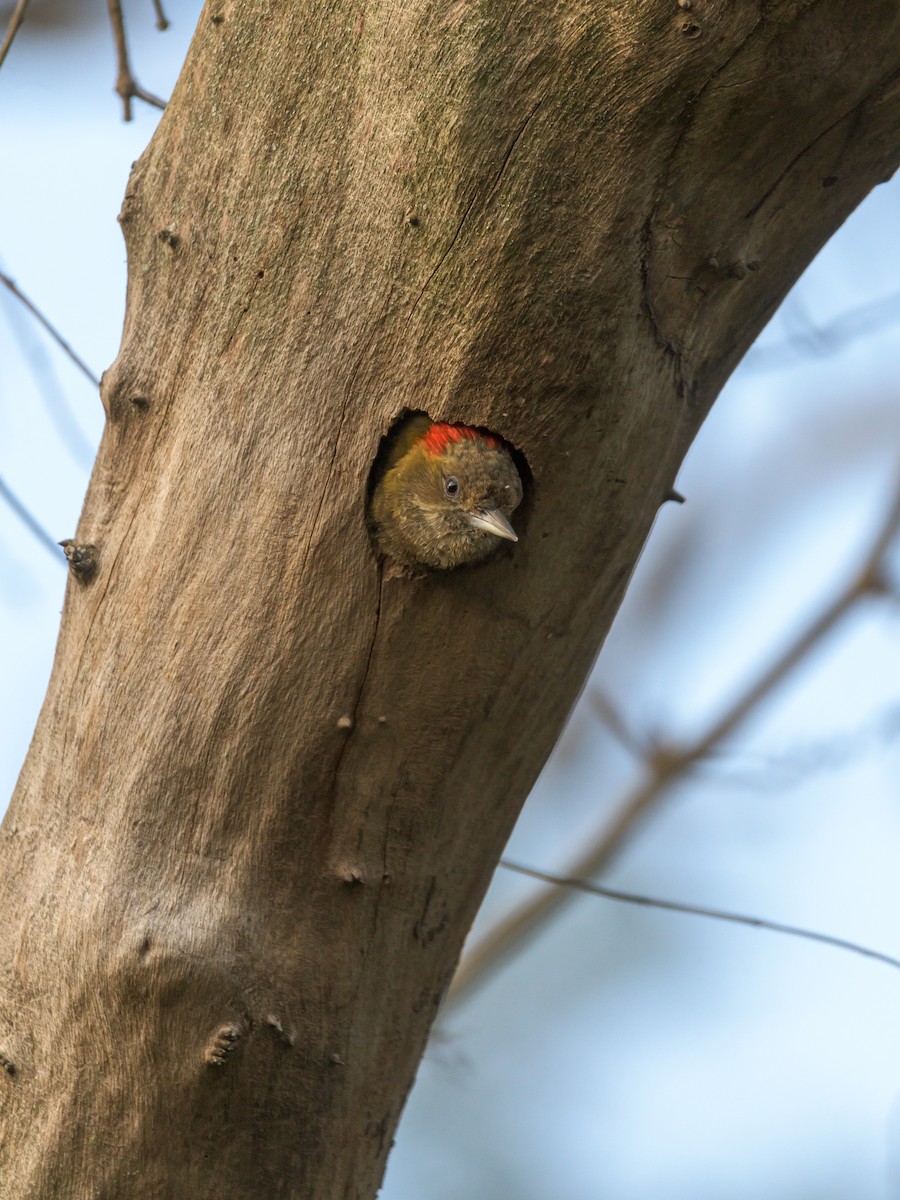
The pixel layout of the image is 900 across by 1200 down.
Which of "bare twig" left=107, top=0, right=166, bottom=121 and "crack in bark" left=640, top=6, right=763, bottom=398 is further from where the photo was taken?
"bare twig" left=107, top=0, right=166, bottom=121

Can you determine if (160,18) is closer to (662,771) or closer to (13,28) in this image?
(13,28)

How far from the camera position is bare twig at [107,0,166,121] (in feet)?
11.3

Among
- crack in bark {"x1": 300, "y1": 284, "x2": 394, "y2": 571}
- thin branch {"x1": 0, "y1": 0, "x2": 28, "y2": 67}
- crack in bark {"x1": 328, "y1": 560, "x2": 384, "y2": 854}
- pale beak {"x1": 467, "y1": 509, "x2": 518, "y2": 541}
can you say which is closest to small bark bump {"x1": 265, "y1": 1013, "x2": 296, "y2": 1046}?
crack in bark {"x1": 328, "y1": 560, "x2": 384, "y2": 854}

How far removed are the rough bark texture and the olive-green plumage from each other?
56mm

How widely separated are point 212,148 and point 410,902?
1.61 m

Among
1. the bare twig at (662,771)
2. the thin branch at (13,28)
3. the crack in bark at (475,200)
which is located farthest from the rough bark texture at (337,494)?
the bare twig at (662,771)

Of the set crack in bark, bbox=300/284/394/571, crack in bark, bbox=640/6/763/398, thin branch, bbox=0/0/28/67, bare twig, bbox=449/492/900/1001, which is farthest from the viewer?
bare twig, bbox=449/492/900/1001

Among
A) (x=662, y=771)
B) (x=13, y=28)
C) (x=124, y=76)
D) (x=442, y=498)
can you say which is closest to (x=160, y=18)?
(x=124, y=76)

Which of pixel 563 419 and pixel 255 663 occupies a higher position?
pixel 563 419

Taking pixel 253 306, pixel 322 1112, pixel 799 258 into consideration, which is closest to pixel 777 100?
pixel 799 258

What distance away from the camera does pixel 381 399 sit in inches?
88.5

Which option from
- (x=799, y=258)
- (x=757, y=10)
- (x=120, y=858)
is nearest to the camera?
(x=757, y=10)

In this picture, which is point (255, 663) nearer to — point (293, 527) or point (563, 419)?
point (293, 527)

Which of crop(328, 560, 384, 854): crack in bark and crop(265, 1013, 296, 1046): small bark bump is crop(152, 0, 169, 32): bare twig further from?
crop(265, 1013, 296, 1046): small bark bump
